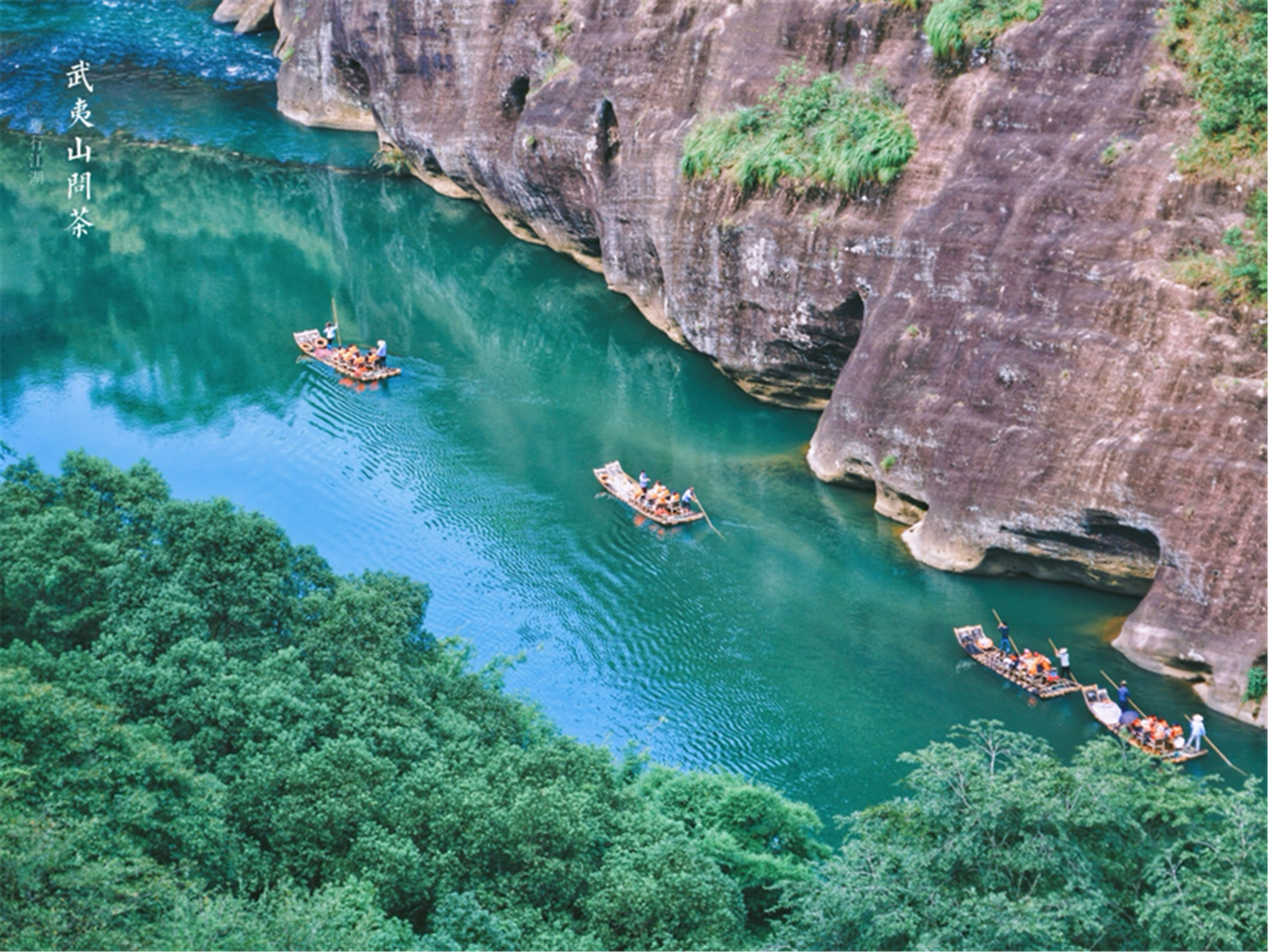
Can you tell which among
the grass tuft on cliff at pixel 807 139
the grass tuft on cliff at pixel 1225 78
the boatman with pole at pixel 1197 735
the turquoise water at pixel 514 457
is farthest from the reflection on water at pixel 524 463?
the grass tuft on cliff at pixel 1225 78

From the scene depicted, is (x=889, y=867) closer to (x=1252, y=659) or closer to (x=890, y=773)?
(x=890, y=773)

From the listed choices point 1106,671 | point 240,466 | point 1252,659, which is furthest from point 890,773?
point 240,466

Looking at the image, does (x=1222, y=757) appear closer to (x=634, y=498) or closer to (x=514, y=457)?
(x=634, y=498)

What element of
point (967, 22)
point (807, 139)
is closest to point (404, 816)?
point (807, 139)

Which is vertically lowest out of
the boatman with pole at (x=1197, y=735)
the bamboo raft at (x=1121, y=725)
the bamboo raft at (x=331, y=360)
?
the bamboo raft at (x=331, y=360)

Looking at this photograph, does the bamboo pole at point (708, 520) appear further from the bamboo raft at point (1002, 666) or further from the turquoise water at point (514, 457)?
Result: the bamboo raft at point (1002, 666)

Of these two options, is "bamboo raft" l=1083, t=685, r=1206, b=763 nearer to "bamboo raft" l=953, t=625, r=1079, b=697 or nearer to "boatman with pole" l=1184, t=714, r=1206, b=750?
"boatman with pole" l=1184, t=714, r=1206, b=750
